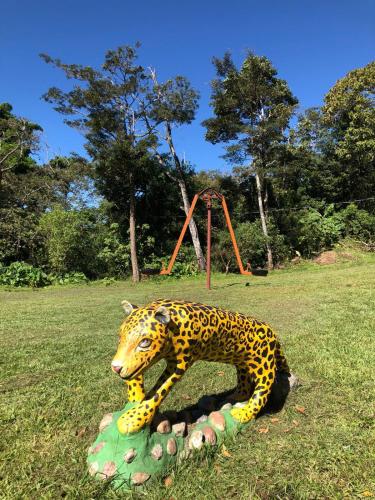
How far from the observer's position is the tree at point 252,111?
1858 centimetres

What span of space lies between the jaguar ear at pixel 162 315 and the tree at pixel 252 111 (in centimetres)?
1687

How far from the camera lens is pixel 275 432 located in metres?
2.90

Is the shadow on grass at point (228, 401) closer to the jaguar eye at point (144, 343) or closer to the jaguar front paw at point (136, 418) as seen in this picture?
the jaguar front paw at point (136, 418)

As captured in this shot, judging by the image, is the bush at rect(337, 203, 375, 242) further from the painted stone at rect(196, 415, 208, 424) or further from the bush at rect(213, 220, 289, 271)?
the painted stone at rect(196, 415, 208, 424)

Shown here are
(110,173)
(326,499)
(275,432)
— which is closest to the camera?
(326,499)

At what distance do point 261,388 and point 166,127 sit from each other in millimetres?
18581

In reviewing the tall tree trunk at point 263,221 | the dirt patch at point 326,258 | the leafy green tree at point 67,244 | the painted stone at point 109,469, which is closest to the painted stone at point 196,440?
the painted stone at point 109,469

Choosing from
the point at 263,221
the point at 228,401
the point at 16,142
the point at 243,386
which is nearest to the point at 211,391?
the point at 228,401

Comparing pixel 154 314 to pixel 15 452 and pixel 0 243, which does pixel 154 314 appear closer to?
pixel 15 452

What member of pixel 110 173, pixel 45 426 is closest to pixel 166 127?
pixel 110 173

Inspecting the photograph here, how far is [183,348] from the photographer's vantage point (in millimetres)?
2439

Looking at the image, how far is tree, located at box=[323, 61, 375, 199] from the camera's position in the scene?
1989 cm

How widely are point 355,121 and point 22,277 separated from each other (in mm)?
18455

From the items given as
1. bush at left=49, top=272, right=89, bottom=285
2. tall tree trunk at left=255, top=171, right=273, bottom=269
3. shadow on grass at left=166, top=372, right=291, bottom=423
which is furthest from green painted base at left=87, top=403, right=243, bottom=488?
tall tree trunk at left=255, top=171, right=273, bottom=269
